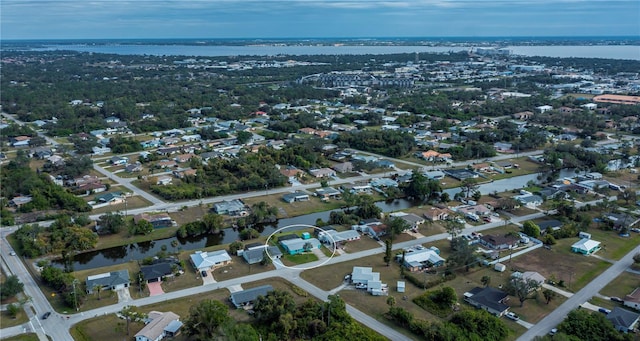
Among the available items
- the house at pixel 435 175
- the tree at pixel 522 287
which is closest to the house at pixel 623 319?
the tree at pixel 522 287

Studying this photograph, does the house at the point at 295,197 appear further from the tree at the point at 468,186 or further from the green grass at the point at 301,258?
the tree at the point at 468,186

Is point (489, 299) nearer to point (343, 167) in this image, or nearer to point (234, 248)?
point (234, 248)

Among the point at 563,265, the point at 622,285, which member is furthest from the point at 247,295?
the point at 622,285

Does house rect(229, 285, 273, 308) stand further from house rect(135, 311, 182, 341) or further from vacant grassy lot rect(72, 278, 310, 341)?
house rect(135, 311, 182, 341)

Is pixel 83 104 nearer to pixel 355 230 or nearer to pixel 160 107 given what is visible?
pixel 160 107

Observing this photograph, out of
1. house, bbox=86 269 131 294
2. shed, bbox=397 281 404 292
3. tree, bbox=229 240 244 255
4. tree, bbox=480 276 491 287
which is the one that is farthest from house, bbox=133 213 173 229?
tree, bbox=480 276 491 287
